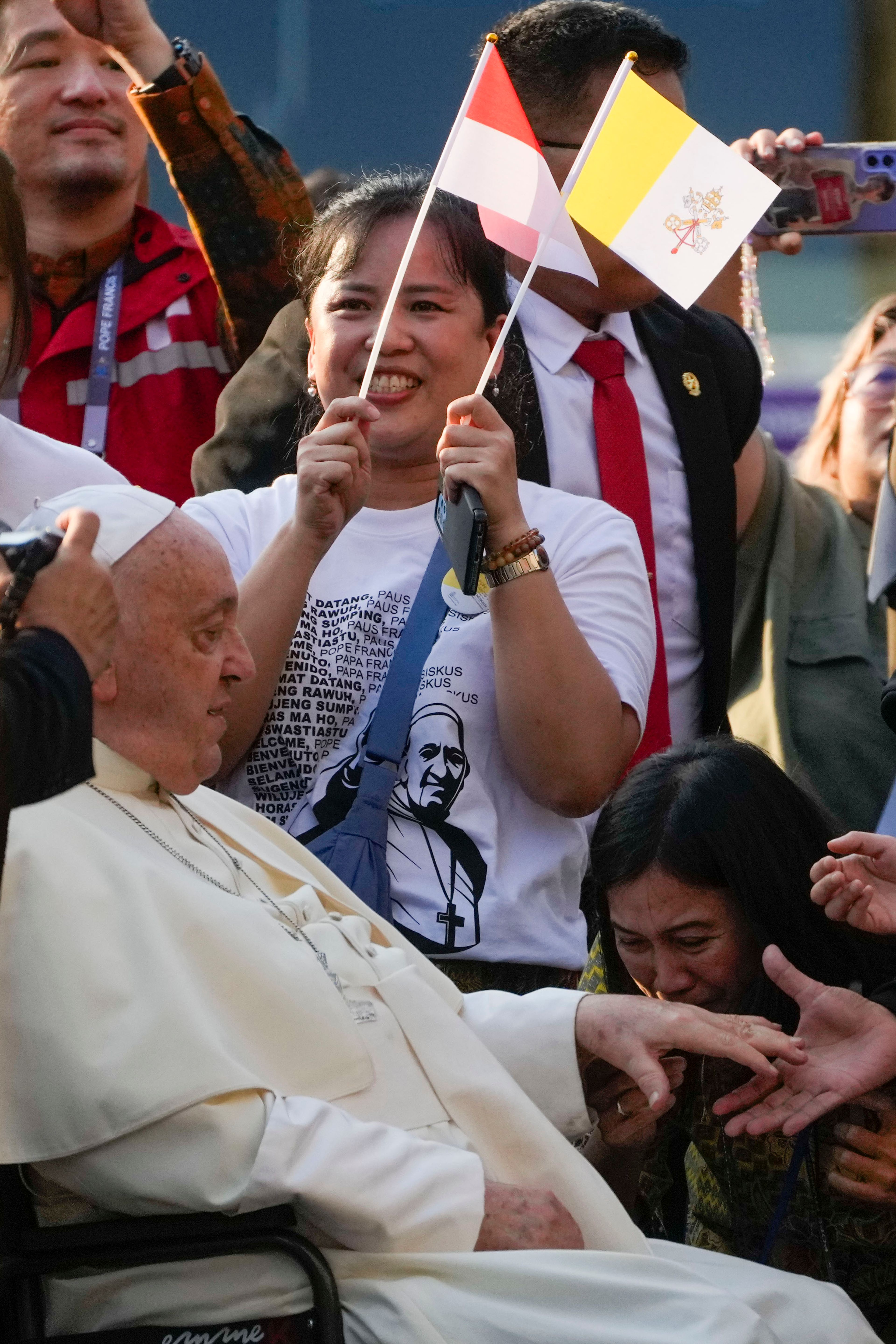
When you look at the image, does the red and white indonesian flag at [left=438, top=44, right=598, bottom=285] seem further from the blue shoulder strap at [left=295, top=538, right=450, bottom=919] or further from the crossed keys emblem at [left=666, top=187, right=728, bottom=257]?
the blue shoulder strap at [left=295, top=538, right=450, bottom=919]

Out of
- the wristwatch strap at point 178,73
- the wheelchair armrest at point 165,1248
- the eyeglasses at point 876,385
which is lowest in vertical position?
the wheelchair armrest at point 165,1248

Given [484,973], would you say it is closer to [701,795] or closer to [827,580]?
[701,795]

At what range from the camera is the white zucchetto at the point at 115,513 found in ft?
8.64

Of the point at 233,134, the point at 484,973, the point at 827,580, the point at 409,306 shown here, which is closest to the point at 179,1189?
the point at 484,973

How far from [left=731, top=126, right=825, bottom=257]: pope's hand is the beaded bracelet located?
1256 mm

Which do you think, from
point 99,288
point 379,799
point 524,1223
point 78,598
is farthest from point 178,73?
point 524,1223

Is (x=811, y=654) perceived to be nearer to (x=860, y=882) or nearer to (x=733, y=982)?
(x=733, y=982)

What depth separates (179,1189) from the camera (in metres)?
2.26

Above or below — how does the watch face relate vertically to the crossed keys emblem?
above

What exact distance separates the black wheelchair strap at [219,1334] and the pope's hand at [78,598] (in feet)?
2.66

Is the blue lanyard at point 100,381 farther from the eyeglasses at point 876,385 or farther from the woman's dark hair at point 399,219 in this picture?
the eyeglasses at point 876,385

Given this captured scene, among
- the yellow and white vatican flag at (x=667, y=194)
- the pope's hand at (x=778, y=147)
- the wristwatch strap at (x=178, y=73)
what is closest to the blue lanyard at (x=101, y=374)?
the wristwatch strap at (x=178, y=73)

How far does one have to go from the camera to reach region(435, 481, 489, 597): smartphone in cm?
308

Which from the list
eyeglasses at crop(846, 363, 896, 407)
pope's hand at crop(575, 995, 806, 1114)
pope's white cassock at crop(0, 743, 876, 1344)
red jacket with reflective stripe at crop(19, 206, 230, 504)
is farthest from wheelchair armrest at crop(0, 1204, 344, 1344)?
eyeglasses at crop(846, 363, 896, 407)
